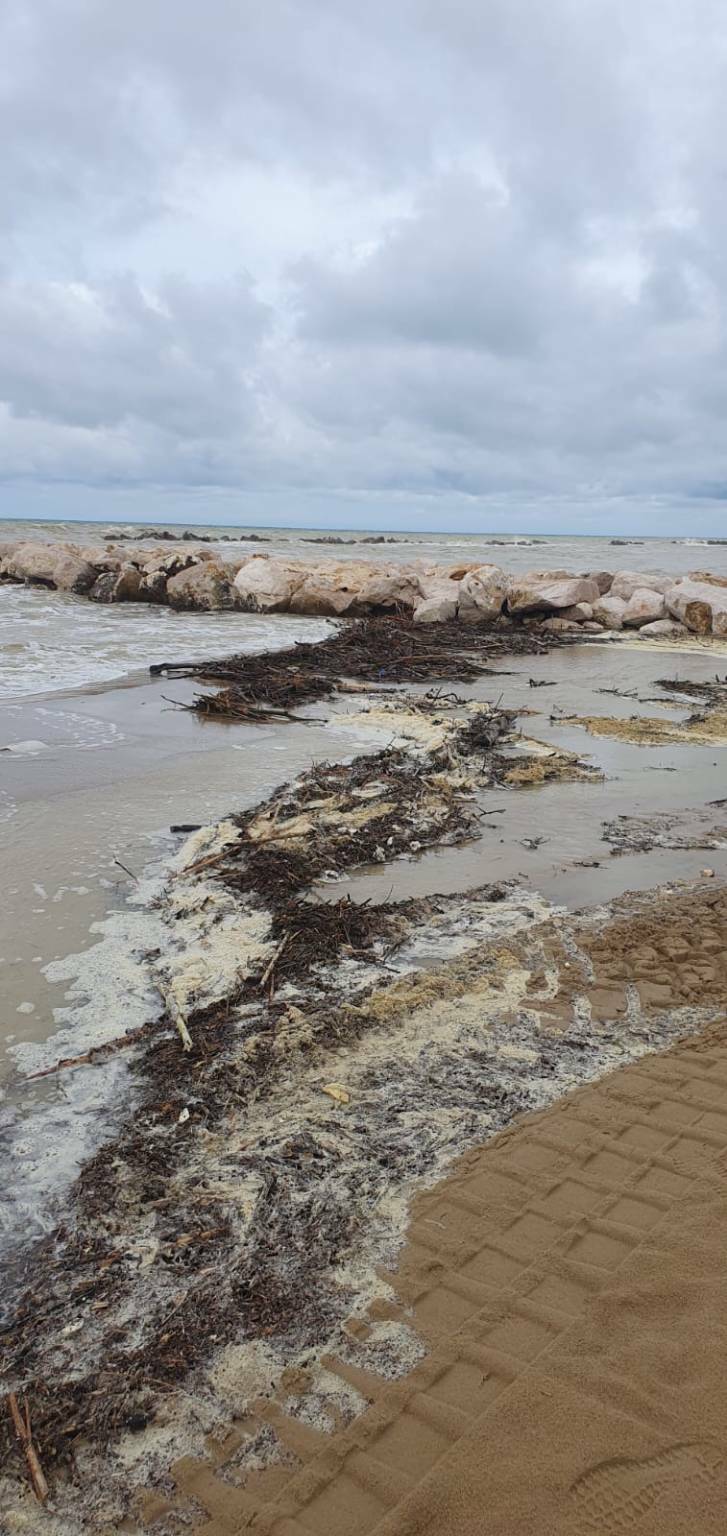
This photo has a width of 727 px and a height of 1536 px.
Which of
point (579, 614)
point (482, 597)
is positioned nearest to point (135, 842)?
point (482, 597)

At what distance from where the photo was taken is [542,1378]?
5.78 ft

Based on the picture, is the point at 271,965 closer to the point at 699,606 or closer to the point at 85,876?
the point at 85,876

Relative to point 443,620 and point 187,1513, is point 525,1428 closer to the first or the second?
point 187,1513

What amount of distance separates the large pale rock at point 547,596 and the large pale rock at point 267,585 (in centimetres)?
523

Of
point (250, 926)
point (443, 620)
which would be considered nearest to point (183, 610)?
point (443, 620)

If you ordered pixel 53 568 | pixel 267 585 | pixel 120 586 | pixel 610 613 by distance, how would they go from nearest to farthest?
1. pixel 610 613
2. pixel 267 585
3. pixel 120 586
4. pixel 53 568

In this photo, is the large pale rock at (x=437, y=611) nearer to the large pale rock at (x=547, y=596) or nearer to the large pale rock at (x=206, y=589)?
the large pale rock at (x=547, y=596)

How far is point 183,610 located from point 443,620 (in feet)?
22.1

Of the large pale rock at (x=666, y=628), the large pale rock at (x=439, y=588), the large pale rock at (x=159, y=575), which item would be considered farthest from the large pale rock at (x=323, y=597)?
the large pale rock at (x=666, y=628)

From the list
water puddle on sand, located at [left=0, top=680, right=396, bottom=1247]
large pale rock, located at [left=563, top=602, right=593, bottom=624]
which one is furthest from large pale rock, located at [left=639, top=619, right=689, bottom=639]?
water puddle on sand, located at [left=0, top=680, right=396, bottom=1247]

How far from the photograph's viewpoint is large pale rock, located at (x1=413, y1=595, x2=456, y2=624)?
662 inches

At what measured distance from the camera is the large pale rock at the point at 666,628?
1619 centimetres

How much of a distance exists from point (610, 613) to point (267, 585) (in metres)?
A: 7.64

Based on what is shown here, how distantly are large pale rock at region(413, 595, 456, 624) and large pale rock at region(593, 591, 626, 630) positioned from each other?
301cm
